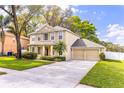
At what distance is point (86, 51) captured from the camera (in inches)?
755

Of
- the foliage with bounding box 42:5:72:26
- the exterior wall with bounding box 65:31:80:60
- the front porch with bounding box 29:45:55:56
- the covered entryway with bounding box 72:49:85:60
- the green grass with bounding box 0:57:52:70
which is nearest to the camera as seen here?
the green grass with bounding box 0:57:52:70

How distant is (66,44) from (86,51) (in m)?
2.92

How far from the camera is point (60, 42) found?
684 inches

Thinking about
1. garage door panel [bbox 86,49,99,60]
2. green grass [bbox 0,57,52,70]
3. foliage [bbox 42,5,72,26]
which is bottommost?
green grass [bbox 0,57,52,70]

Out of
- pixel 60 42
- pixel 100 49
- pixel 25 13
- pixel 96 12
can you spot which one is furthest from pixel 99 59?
pixel 25 13

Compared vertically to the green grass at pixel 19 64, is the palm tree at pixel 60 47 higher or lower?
higher

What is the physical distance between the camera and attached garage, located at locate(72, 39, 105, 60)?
18750 mm

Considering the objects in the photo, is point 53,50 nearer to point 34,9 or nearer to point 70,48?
point 70,48

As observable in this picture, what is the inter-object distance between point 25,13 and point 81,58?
9735 mm

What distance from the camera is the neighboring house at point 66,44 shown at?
18.4 m

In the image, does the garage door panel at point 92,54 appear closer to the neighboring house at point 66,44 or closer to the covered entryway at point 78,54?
the neighboring house at point 66,44

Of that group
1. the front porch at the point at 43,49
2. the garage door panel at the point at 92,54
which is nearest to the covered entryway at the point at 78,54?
the garage door panel at the point at 92,54

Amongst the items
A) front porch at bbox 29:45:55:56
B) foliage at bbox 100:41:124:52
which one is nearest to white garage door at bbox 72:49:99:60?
front porch at bbox 29:45:55:56

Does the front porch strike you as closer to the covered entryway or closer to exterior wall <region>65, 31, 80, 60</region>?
exterior wall <region>65, 31, 80, 60</region>
